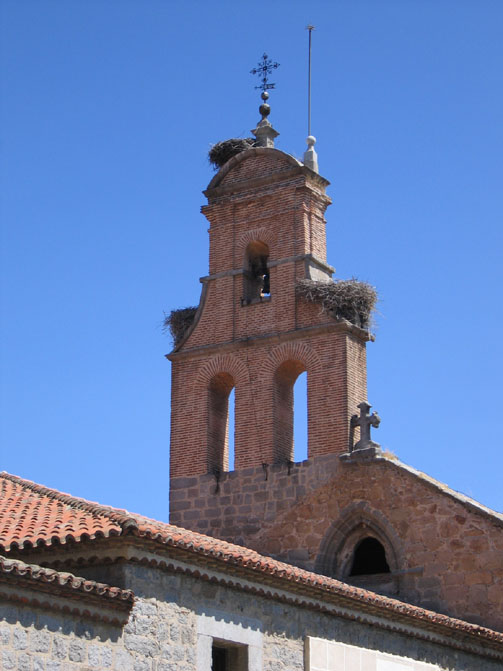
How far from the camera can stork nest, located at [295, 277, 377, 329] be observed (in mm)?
18578

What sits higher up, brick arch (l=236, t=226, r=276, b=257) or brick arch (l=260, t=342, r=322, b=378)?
brick arch (l=236, t=226, r=276, b=257)

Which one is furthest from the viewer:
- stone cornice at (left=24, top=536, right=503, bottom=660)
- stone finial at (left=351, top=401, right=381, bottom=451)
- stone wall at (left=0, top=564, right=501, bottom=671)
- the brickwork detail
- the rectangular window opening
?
the brickwork detail

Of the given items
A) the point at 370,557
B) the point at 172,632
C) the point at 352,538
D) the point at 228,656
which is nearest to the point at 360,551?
the point at 370,557

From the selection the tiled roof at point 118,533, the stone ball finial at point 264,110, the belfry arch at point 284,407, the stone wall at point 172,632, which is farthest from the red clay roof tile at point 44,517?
the stone ball finial at point 264,110

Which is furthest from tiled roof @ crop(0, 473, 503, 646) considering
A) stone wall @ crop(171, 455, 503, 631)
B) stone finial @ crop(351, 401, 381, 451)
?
stone finial @ crop(351, 401, 381, 451)

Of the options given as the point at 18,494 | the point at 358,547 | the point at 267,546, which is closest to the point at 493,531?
the point at 358,547

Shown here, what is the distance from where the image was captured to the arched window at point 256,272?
19.8 metres

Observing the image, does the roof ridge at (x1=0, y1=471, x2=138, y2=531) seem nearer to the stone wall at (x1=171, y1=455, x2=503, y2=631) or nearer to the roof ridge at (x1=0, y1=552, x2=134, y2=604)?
the roof ridge at (x1=0, y1=552, x2=134, y2=604)

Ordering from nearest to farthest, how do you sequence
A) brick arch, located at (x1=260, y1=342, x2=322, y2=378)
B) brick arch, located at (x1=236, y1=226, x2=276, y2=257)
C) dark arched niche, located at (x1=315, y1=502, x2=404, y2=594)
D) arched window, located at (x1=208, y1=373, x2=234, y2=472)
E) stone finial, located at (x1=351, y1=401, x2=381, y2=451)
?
1. dark arched niche, located at (x1=315, y1=502, x2=404, y2=594)
2. stone finial, located at (x1=351, y1=401, x2=381, y2=451)
3. brick arch, located at (x1=260, y1=342, x2=322, y2=378)
4. arched window, located at (x1=208, y1=373, x2=234, y2=472)
5. brick arch, located at (x1=236, y1=226, x2=276, y2=257)

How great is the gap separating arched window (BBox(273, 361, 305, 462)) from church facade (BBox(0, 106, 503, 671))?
38mm

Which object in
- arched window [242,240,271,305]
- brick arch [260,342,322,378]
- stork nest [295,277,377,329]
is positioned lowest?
brick arch [260,342,322,378]

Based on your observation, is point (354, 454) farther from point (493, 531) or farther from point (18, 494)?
point (18, 494)

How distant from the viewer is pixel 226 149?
818 inches

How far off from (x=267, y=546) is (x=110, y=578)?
7183mm
